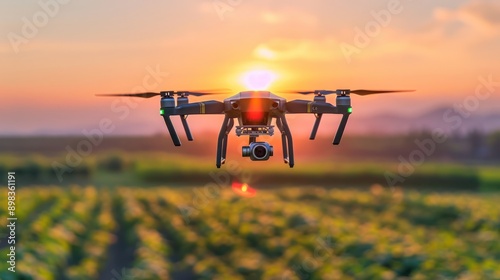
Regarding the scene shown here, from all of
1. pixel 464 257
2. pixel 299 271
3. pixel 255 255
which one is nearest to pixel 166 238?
pixel 255 255

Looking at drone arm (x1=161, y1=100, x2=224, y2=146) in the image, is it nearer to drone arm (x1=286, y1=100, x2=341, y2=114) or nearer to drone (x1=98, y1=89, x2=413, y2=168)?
drone (x1=98, y1=89, x2=413, y2=168)

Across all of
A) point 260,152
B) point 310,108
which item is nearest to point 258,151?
point 260,152

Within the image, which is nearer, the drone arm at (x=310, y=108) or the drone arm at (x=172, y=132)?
the drone arm at (x=172, y=132)

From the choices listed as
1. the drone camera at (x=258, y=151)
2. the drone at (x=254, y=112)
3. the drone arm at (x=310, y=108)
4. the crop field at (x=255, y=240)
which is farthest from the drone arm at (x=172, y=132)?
the crop field at (x=255, y=240)

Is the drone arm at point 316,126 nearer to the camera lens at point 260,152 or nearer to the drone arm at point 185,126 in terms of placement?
the camera lens at point 260,152

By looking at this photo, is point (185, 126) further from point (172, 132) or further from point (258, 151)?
point (258, 151)

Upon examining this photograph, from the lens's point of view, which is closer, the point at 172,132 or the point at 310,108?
the point at 172,132
